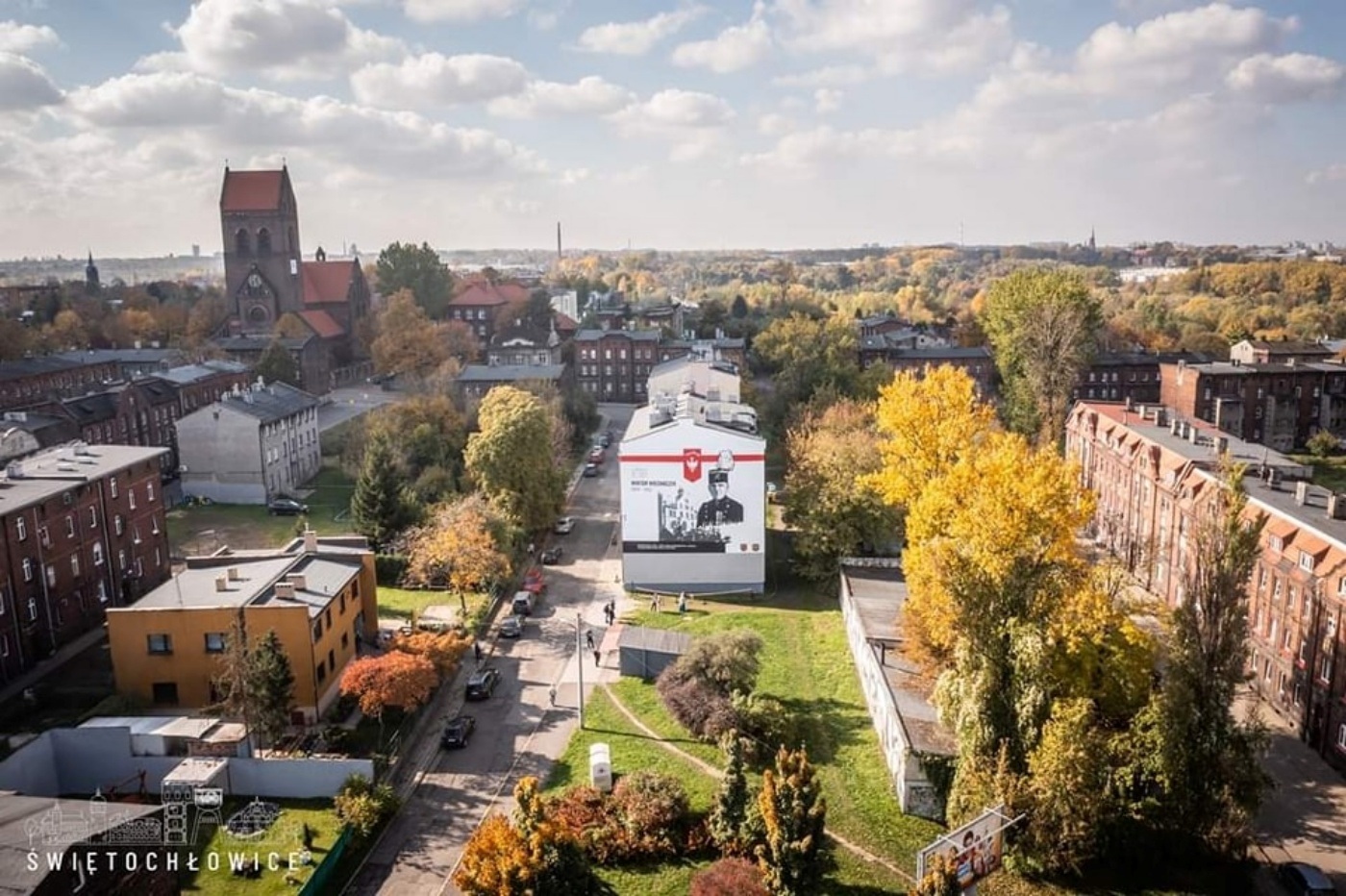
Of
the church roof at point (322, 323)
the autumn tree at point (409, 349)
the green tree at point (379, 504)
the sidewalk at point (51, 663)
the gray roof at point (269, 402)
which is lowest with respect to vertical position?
the sidewalk at point (51, 663)

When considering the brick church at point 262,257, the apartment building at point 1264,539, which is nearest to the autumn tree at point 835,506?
the apartment building at point 1264,539

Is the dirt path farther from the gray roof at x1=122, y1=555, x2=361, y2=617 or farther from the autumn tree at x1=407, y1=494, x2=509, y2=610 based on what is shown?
the gray roof at x1=122, y1=555, x2=361, y2=617

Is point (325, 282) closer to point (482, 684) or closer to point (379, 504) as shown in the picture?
point (379, 504)

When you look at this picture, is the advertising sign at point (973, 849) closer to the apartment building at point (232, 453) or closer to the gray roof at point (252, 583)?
the gray roof at point (252, 583)

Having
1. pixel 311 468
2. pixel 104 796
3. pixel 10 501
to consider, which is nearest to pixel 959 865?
pixel 104 796

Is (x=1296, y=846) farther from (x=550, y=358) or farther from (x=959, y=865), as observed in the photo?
(x=550, y=358)

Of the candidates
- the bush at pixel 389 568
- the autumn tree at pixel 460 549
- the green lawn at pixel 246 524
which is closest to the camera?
the autumn tree at pixel 460 549
